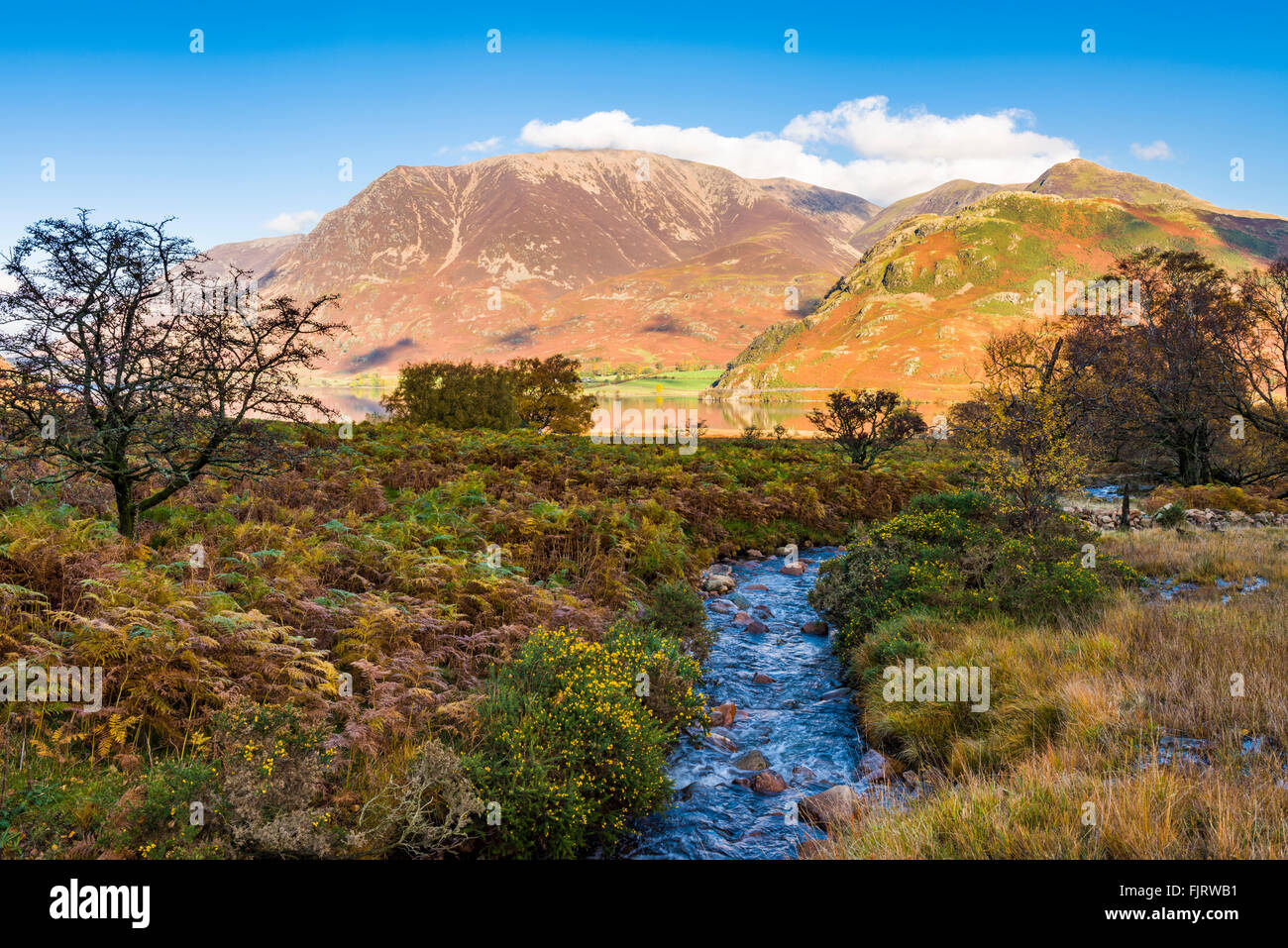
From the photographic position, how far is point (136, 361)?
8.30 metres

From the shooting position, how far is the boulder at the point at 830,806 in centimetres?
620

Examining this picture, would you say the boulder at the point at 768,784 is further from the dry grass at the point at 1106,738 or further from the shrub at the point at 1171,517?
the shrub at the point at 1171,517

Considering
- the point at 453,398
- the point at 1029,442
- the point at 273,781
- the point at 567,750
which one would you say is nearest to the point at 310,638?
the point at 273,781

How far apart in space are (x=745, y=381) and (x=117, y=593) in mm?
177414

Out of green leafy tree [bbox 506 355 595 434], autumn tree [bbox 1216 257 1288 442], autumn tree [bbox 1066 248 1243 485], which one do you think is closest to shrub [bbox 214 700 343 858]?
autumn tree [bbox 1066 248 1243 485]

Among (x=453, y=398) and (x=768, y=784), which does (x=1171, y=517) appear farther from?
(x=453, y=398)

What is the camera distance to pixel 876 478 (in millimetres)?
24922

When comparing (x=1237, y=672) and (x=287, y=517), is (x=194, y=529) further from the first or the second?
(x=1237, y=672)

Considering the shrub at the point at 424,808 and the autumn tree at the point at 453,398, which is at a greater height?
the autumn tree at the point at 453,398

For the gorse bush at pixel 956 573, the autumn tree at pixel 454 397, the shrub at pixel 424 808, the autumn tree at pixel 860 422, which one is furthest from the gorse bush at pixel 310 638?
the autumn tree at pixel 454 397

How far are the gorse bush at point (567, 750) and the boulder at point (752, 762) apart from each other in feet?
2.81

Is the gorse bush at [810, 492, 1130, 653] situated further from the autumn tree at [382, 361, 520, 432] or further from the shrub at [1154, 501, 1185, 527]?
the autumn tree at [382, 361, 520, 432]
